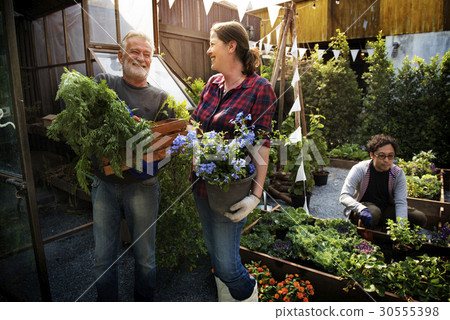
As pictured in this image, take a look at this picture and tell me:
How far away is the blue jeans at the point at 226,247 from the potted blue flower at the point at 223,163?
14cm

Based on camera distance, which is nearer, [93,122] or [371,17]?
[93,122]

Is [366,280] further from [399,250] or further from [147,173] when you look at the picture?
[147,173]

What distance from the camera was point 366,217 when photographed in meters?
2.97

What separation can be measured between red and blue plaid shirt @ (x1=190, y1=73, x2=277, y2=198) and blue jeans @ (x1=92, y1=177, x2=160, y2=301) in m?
0.38

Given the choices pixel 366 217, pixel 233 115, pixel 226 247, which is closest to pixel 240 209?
pixel 226 247

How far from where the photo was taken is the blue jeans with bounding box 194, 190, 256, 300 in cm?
168

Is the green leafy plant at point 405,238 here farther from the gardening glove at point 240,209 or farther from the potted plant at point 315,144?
the potted plant at point 315,144

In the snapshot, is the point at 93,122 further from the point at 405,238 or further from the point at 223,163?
the point at 405,238

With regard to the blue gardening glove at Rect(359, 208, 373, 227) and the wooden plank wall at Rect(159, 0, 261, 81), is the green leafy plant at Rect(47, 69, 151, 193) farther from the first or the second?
the wooden plank wall at Rect(159, 0, 261, 81)

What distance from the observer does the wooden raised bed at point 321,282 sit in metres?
2.10

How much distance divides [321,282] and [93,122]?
1.99 meters

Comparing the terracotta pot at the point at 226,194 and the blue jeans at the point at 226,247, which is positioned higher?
the terracotta pot at the point at 226,194

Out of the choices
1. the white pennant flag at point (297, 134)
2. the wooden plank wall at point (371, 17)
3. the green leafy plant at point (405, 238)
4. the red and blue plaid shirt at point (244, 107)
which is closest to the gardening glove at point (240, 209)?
the red and blue plaid shirt at point (244, 107)

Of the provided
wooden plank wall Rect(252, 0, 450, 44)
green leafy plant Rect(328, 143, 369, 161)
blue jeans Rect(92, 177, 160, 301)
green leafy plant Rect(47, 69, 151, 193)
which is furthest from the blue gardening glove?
wooden plank wall Rect(252, 0, 450, 44)
